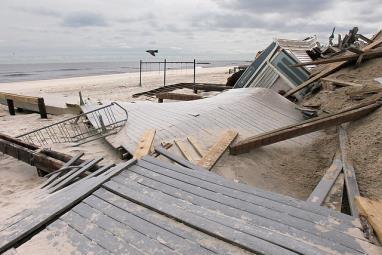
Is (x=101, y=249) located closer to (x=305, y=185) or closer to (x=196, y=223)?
(x=196, y=223)

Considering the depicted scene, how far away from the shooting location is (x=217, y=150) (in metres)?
6.41

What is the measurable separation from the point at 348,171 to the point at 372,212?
A: 2.20 metres

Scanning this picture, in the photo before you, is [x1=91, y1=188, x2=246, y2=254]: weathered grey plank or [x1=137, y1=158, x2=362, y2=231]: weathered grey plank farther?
[x1=137, y1=158, x2=362, y2=231]: weathered grey plank

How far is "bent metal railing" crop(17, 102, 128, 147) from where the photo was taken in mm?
8500

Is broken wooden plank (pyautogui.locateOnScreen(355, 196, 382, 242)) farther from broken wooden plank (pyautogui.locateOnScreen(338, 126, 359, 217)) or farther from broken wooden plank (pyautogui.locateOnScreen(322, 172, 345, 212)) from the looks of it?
broken wooden plank (pyautogui.locateOnScreen(322, 172, 345, 212))

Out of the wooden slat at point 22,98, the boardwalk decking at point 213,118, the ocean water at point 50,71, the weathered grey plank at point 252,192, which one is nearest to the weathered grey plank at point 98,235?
the weathered grey plank at point 252,192

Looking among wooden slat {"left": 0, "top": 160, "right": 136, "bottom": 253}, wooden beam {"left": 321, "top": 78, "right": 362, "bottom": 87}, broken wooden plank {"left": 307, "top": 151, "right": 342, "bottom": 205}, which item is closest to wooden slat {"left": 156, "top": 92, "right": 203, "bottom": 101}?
wooden beam {"left": 321, "top": 78, "right": 362, "bottom": 87}

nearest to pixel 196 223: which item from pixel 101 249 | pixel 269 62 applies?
pixel 101 249

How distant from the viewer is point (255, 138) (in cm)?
670

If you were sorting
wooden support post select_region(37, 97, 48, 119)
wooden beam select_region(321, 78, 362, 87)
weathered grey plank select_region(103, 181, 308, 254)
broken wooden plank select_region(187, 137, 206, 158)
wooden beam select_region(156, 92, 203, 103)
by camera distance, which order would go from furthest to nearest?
wooden beam select_region(156, 92, 203, 103) < wooden support post select_region(37, 97, 48, 119) < wooden beam select_region(321, 78, 362, 87) < broken wooden plank select_region(187, 137, 206, 158) < weathered grey plank select_region(103, 181, 308, 254)

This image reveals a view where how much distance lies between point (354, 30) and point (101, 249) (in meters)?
18.8

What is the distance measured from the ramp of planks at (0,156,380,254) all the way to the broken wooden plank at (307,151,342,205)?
26.0 inches

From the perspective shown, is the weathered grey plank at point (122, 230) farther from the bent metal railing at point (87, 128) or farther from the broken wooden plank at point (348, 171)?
the bent metal railing at point (87, 128)

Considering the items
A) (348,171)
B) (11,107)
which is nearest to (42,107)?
(11,107)
